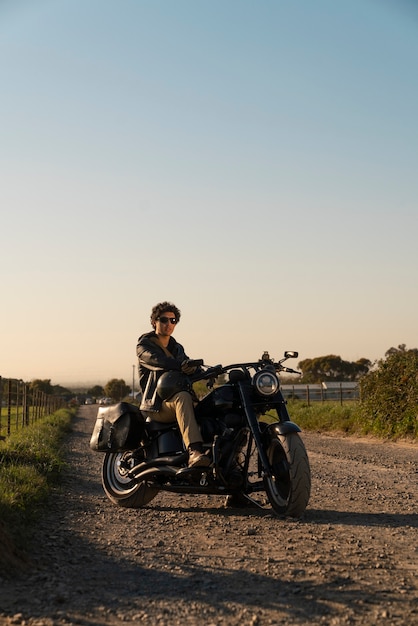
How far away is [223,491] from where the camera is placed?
24.7 ft

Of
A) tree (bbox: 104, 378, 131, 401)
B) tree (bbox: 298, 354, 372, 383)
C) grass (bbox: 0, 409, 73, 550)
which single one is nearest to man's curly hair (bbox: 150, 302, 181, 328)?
grass (bbox: 0, 409, 73, 550)

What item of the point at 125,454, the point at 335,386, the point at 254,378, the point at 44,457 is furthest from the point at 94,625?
the point at 335,386

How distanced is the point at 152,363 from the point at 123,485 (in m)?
1.38

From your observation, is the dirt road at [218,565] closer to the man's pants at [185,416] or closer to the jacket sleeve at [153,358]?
the man's pants at [185,416]

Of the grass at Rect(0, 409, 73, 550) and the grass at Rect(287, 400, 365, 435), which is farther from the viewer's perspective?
the grass at Rect(287, 400, 365, 435)

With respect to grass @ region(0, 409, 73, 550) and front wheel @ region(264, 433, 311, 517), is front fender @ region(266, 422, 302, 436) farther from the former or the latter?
grass @ region(0, 409, 73, 550)

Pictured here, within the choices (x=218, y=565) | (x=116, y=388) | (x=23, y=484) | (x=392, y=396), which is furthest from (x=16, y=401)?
(x=116, y=388)

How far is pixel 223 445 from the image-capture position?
24.5 feet

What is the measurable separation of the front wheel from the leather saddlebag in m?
1.49

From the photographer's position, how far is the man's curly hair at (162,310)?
851 cm

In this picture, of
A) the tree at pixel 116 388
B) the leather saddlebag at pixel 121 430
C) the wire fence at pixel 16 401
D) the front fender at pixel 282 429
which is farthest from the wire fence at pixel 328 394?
the tree at pixel 116 388

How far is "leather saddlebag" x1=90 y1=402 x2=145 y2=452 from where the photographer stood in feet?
27.0

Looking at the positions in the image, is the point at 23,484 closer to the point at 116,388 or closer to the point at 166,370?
the point at 166,370

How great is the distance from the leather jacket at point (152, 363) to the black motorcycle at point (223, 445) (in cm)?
15
